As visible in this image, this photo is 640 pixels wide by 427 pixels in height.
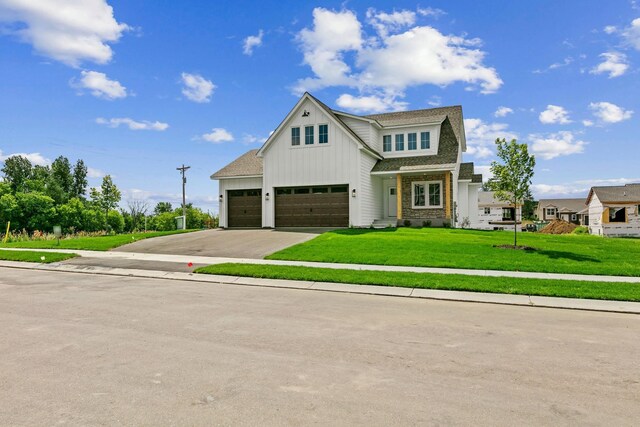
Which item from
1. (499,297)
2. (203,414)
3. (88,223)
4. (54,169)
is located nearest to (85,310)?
(203,414)

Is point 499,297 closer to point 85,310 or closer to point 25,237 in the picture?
point 85,310

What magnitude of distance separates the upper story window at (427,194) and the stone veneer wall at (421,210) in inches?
9.8

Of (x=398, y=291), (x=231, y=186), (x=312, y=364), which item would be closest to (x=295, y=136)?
(x=231, y=186)

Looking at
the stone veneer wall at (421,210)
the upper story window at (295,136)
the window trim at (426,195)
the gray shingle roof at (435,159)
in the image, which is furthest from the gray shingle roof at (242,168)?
the window trim at (426,195)

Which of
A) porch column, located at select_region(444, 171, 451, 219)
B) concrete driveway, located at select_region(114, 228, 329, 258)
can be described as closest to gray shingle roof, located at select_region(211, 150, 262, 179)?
concrete driveway, located at select_region(114, 228, 329, 258)

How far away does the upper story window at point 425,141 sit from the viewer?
2653 cm

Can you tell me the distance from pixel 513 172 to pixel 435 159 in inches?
364

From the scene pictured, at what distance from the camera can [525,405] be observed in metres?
3.76

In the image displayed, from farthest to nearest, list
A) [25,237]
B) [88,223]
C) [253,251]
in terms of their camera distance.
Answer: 1. [88,223]
2. [25,237]
3. [253,251]

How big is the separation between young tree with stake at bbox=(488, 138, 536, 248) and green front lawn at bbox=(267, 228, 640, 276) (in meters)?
1.77

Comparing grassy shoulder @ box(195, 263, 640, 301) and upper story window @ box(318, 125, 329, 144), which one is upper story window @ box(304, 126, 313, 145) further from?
grassy shoulder @ box(195, 263, 640, 301)

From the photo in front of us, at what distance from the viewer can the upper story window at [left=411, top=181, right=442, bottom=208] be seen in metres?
24.9

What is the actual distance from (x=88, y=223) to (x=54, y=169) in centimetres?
2798

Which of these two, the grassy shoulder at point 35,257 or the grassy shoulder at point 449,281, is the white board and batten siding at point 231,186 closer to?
the grassy shoulder at point 35,257
